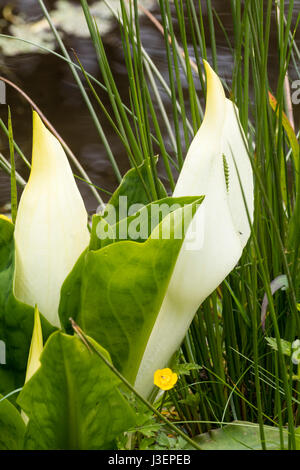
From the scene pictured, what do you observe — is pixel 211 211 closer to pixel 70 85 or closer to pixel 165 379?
pixel 165 379

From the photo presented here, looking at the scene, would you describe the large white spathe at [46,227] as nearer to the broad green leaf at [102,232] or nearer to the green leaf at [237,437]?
the broad green leaf at [102,232]

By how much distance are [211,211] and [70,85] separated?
3.90ft

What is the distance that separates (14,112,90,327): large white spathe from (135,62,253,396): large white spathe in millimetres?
76

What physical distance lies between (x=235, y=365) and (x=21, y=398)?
235 mm

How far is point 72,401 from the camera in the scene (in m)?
0.36

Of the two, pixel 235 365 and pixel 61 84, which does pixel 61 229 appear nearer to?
pixel 235 365

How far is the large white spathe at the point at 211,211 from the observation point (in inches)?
15.5

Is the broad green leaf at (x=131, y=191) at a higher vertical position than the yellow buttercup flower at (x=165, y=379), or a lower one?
higher

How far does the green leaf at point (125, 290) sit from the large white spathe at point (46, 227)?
0.08 ft

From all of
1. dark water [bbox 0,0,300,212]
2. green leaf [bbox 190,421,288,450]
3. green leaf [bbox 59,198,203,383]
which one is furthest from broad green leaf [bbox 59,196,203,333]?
dark water [bbox 0,0,300,212]

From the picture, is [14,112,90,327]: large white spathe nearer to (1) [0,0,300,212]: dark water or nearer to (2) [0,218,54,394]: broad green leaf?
(2) [0,218,54,394]: broad green leaf

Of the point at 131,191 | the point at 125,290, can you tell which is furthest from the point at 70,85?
the point at 125,290

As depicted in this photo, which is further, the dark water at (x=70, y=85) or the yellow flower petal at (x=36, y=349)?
the dark water at (x=70, y=85)

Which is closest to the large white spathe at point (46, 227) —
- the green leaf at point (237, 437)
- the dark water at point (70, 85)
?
the green leaf at point (237, 437)
